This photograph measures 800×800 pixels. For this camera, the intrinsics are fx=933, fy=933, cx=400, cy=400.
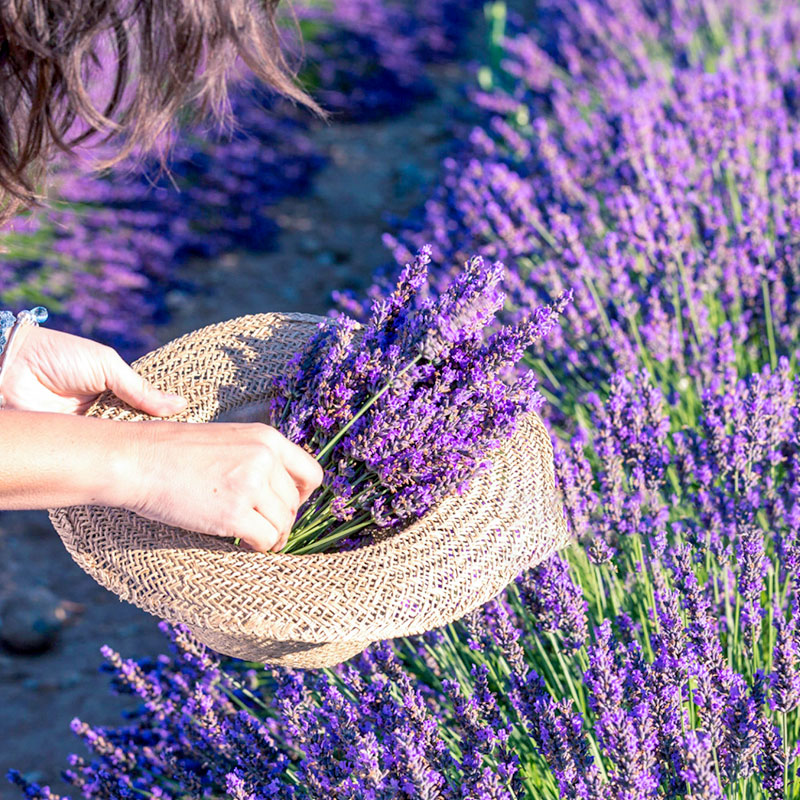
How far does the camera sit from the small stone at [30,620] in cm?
278

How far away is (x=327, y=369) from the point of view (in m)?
1.55

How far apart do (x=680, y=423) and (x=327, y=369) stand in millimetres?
1046

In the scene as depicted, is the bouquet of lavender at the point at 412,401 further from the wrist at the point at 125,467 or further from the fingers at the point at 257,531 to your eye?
the wrist at the point at 125,467

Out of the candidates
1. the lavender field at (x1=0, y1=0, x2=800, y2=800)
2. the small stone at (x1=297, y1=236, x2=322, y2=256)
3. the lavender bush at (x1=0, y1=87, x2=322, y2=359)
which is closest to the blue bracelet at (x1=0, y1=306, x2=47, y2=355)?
the lavender field at (x1=0, y1=0, x2=800, y2=800)

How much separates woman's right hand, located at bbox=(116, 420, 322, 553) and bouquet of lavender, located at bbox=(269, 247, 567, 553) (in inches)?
7.5

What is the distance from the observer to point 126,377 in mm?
1567

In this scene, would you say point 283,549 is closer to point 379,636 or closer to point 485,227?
point 379,636

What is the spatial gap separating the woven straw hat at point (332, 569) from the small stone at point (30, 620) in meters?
1.46

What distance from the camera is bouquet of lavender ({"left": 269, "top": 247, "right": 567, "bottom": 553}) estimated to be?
4.87 ft

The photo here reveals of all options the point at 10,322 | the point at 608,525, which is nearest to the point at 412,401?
the point at 608,525

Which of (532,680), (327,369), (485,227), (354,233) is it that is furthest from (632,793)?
(354,233)

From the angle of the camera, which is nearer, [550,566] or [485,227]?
[550,566]

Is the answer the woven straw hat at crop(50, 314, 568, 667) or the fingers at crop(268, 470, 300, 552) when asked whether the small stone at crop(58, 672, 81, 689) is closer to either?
the woven straw hat at crop(50, 314, 568, 667)

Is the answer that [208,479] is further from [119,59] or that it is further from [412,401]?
[119,59]
